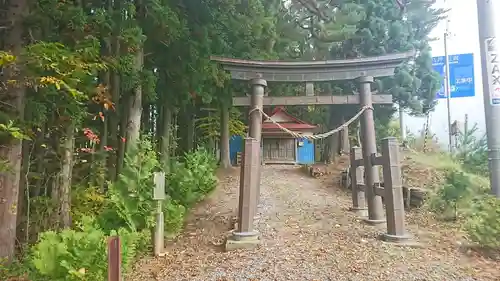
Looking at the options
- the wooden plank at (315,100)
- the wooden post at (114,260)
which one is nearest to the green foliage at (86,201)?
the wooden plank at (315,100)

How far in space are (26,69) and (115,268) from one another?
11.4ft

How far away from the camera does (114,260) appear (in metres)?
2.58

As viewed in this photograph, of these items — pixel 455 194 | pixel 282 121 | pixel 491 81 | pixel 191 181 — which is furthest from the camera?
pixel 282 121

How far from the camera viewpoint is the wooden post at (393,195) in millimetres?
5668

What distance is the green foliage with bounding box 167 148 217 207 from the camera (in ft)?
28.8

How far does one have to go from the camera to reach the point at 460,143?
9867 millimetres

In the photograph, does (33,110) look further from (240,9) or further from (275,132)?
(275,132)

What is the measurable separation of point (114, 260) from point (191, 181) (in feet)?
22.0

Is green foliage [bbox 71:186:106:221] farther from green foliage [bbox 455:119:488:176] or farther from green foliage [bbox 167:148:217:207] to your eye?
green foliage [bbox 455:119:488:176]

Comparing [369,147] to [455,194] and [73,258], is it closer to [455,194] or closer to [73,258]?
[455,194]

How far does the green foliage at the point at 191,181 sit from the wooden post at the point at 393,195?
4889 mm

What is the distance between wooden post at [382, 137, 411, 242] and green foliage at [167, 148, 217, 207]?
4889 millimetres

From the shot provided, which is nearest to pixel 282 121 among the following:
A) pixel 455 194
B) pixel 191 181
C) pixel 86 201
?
pixel 191 181

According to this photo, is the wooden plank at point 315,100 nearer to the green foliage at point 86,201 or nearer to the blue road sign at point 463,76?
the green foliage at point 86,201
